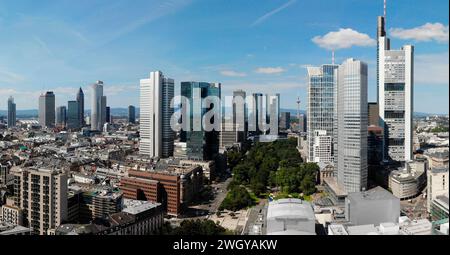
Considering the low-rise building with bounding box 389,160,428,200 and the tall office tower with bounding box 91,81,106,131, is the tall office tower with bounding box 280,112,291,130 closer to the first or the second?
the tall office tower with bounding box 91,81,106,131

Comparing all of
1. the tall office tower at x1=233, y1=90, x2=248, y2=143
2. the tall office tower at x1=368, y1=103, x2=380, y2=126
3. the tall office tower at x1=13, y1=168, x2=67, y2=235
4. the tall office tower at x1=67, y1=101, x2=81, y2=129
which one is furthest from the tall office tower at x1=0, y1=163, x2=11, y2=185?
the tall office tower at x1=67, y1=101, x2=81, y2=129

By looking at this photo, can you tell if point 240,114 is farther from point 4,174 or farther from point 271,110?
point 4,174

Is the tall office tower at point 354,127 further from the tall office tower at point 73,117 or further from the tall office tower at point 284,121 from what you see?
the tall office tower at point 284,121

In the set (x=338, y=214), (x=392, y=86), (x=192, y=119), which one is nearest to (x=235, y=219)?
(x=338, y=214)
